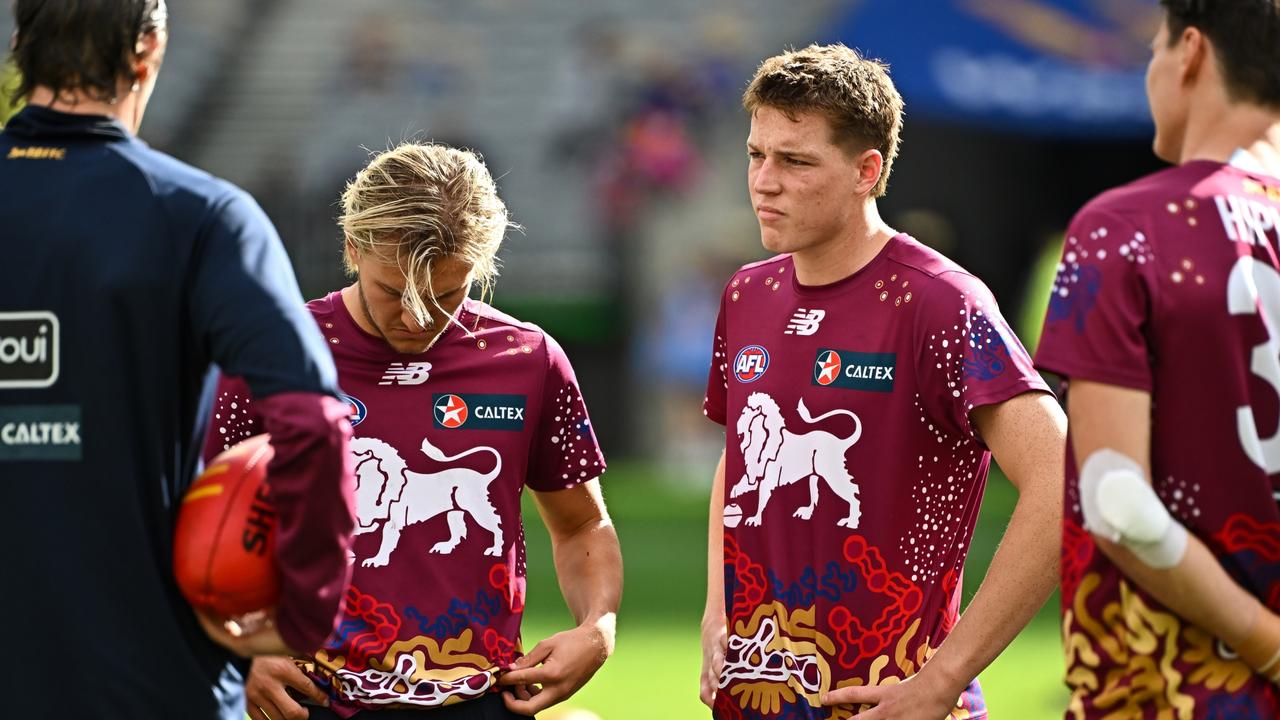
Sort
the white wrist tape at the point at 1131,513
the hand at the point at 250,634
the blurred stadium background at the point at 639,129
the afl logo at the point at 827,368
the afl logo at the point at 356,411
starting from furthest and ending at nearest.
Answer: the blurred stadium background at the point at 639,129 → the afl logo at the point at 356,411 → the afl logo at the point at 827,368 → the hand at the point at 250,634 → the white wrist tape at the point at 1131,513

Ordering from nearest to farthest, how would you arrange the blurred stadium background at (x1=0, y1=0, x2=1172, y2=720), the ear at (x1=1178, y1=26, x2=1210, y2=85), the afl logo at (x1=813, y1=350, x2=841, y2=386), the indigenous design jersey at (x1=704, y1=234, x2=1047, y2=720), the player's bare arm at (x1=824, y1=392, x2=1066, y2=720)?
1. the ear at (x1=1178, y1=26, x2=1210, y2=85)
2. the player's bare arm at (x1=824, y1=392, x2=1066, y2=720)
3. the indigenous design jersey at (x1=704, y1=234, x2=1047, y2=720)
4. the afl logo at (x1=813, y1=350, x2=841, y2=386)
5. the blurred stadium background at (x1=0, y1=0, x2=1172, y2=720)

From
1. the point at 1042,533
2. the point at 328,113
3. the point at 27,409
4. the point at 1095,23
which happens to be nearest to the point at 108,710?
the point at 27,409

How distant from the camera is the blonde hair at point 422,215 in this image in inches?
144

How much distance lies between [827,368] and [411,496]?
99 centimetres

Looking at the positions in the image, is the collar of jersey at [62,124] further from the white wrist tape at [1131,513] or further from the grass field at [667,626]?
the grass field at [667,626]

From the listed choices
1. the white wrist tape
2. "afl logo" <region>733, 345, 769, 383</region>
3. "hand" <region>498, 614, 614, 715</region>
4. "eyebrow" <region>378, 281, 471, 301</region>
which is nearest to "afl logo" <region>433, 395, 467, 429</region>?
"eyebrow" <region>378, 281, 471, 301</region>

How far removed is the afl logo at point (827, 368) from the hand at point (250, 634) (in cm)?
137

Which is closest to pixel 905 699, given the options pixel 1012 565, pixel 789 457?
pixel 1012 565

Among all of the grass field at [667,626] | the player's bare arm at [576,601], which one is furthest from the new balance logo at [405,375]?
the grass field at [667,626]

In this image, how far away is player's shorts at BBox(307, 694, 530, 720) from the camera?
3662 mm

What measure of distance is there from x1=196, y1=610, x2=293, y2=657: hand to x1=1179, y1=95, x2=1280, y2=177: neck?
5.87ft

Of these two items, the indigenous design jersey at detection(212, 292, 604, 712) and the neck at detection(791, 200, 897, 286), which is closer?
the indigenous design jersey at detection(212, 292, 604, 712)

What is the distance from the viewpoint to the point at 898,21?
16.2 m

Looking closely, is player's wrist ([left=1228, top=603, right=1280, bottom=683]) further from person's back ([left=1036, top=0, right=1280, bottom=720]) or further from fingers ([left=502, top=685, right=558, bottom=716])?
fingers ([left=502, top=685, right=558, bottom=716])
